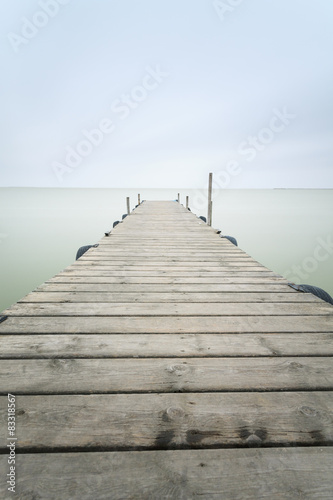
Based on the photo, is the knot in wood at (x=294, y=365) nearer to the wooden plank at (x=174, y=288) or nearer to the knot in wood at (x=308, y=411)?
the knot in wood at (x=308, y=411)

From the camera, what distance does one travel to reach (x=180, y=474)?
0.91 m

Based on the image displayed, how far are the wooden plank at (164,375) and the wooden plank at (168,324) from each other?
34 centimetres

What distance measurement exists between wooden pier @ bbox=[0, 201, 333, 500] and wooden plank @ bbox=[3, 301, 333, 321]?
0.06ft

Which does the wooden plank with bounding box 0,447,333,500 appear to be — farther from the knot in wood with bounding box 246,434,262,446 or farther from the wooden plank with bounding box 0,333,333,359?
the wooden plank with bounding box 0,333,333,359

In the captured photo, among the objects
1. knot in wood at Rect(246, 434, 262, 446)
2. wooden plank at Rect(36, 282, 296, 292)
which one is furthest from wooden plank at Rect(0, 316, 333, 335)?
knot in wood at Rect(246, 434, 262, 446)

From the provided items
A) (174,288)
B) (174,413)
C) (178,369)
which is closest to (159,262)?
(174,288)

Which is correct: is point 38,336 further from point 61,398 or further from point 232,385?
point 232,385

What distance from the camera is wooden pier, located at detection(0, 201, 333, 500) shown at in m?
0.91

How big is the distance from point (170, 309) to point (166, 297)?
0.28 meters

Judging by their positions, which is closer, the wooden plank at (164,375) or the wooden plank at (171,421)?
the wooden plank at (171,421)

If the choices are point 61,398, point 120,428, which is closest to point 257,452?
point 120,428

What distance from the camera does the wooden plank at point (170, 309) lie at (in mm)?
2105

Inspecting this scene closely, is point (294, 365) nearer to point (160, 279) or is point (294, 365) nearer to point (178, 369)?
point (178, 369)

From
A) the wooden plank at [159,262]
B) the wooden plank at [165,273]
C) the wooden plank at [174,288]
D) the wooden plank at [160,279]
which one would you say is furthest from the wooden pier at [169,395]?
the wooden plank at [159,262]
